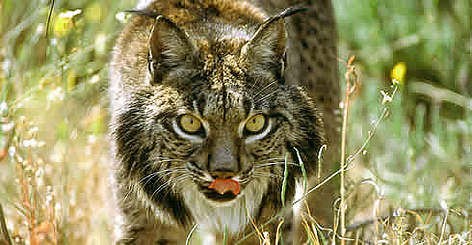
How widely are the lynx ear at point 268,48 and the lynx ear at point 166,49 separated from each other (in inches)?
8.9

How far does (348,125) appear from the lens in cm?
491

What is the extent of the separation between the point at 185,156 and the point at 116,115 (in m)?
0.40

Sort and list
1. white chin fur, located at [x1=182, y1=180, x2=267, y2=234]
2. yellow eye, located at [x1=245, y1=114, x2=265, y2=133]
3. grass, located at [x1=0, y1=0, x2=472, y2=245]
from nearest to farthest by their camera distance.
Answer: yellow eye, located at [x1=245, y1=114, x2=265, y2=133], white chin fur, located at [x1=182, y1=180, x2=267, y2=234], grass, located at [x1=0, y1=0, x2=472, y2=245]

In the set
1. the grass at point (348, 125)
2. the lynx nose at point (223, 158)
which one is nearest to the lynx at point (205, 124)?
the lynx nose at point (223, 158)

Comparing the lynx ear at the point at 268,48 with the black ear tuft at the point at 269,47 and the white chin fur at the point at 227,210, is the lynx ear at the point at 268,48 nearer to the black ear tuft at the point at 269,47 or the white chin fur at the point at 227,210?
the black ear tuft at the point at 269,47

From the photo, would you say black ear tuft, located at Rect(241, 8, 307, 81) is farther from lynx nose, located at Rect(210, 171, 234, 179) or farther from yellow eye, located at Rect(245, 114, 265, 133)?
lynx nose, located at Rect(210, 171, 234, 179)

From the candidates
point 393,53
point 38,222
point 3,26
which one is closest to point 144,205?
point 38,222

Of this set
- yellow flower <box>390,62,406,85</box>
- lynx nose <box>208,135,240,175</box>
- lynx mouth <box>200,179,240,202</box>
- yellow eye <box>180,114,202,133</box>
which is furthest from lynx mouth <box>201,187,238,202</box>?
yellow flower <box>390,62,406,85</box>

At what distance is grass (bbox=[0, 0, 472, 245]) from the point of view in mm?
3820

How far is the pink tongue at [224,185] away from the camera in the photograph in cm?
315

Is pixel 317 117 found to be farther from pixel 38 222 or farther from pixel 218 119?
pixel 38 222

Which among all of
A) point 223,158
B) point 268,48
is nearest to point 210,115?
point 223,158

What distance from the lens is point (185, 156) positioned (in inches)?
126

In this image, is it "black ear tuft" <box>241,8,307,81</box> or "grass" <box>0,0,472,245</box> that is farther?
"grass" <box>0,0,472,245</box>
